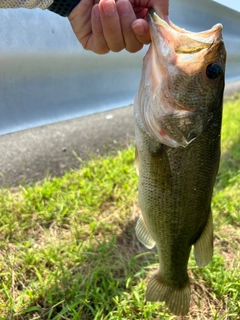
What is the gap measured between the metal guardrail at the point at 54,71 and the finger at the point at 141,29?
676mm

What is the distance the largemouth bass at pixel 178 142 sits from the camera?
1456mm

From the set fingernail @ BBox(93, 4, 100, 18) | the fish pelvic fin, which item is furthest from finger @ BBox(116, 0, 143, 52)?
the fish pelvic fin

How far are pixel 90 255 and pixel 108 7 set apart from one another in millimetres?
1545

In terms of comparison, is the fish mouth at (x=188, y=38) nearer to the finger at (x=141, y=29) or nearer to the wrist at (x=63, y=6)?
the finger at (x=141, y=29)

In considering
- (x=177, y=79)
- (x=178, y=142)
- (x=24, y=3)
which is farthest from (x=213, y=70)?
(x=24, y=3)

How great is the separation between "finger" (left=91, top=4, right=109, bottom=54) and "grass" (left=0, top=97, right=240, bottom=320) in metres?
1.31

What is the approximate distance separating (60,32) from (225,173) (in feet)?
7.36

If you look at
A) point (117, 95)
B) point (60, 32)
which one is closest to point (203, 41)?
point (60, 32)

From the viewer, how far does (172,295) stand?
6.30 feet

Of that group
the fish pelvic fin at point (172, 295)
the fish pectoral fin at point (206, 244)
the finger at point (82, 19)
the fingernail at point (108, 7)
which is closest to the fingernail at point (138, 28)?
the fingernail at point (108, 7)

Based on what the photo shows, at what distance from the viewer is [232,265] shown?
246 centimetres

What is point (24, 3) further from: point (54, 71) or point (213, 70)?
point (213, 70)

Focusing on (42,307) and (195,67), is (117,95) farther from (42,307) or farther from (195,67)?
(42,307)

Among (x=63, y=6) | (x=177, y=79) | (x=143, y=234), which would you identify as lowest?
(x=143, y=234)
